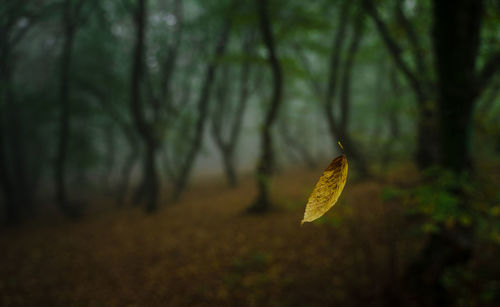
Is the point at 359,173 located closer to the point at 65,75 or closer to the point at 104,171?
the point at 65,75

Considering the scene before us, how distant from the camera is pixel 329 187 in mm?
361

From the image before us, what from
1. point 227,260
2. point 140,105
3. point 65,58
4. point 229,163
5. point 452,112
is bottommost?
point 227,260

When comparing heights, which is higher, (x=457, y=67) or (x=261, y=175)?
(x=457, y=67)

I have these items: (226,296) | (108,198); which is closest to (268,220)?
(226,296)

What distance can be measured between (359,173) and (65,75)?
9457 mm

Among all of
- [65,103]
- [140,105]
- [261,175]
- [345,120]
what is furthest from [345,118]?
[65,103]

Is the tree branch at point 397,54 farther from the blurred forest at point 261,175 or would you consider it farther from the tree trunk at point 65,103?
the tree trunk at point 65,103

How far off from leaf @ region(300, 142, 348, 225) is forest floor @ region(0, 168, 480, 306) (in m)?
2.75

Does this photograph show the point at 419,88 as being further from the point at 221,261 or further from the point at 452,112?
the point at 221,261

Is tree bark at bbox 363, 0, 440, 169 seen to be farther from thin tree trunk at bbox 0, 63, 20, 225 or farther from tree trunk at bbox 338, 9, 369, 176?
thin tree trunk at bbox 0, 63, 20, 225

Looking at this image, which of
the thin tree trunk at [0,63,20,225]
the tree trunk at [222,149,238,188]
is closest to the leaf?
the thin tree trunk at [0,63,20,225]

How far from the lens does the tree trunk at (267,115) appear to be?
5.65 m

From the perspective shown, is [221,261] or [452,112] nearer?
[452,112]

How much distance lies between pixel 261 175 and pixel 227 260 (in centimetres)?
227
